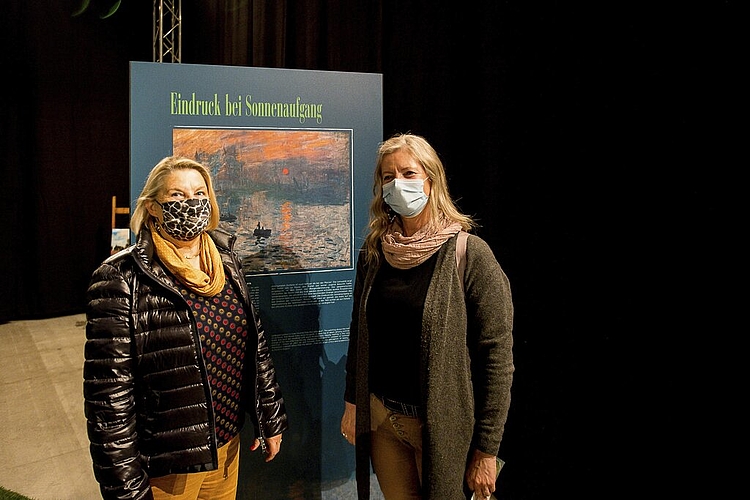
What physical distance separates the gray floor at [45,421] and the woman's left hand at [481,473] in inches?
40.3

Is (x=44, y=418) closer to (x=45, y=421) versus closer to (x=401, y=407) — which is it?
(x=45, y=421)

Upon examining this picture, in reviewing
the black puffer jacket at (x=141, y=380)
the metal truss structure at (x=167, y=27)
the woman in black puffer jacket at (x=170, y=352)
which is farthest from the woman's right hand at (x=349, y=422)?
the metal truss structure at (x=167, y=27)

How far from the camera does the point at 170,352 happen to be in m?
1.57

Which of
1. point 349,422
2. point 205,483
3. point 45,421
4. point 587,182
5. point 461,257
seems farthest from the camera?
point 45,421

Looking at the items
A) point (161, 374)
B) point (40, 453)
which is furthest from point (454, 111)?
point (40, 453)

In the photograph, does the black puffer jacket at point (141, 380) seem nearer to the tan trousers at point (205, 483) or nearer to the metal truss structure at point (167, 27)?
the tan trousers at point (205, 483)

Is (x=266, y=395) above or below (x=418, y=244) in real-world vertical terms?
below

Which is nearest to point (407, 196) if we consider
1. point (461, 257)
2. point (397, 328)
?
point (461, 257)

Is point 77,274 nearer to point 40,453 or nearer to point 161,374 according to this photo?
point 40,453

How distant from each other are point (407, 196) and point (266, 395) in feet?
2.49

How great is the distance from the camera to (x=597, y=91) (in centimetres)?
207

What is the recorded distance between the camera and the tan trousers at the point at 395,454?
172cm

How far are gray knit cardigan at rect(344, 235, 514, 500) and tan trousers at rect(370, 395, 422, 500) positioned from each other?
12cm

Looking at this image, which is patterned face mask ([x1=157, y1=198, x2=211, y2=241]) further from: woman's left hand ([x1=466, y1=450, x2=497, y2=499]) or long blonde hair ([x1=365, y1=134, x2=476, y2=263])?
woman's left hand ([x1=466, y1=450, x2=497, y2=499])
